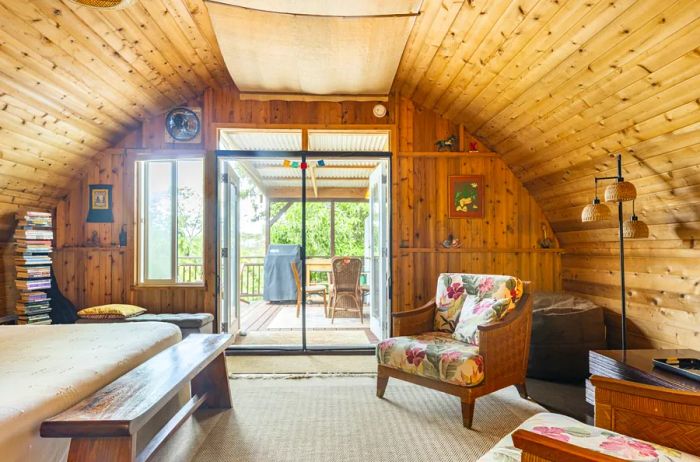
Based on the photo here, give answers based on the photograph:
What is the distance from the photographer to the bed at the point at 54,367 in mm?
1166

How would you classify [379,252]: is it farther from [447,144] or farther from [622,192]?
[622,192]

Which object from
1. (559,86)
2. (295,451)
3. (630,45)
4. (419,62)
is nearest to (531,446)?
(295,451)

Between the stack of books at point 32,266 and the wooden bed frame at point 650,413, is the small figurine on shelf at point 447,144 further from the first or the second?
the stack of books at point 32,266

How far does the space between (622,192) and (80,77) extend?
3.68 meters

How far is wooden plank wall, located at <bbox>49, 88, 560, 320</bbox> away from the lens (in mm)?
3852

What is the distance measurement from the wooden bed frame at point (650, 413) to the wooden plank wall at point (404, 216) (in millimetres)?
2477

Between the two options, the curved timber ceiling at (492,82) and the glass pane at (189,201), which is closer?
the curved timber ceiling at (492,82)

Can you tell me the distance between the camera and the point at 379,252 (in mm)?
4281

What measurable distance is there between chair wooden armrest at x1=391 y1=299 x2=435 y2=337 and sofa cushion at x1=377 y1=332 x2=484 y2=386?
0.10m

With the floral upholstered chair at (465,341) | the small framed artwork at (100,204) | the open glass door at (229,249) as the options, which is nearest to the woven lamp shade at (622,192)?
the floral upholstered chair at (465,341)

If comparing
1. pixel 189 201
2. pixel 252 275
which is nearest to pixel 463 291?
pixel 189 201

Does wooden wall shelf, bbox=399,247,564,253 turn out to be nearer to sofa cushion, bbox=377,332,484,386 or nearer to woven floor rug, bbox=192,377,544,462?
sofa cushion, bbox=377,332,484,386

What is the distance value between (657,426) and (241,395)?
2.35m

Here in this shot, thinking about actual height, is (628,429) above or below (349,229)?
below
